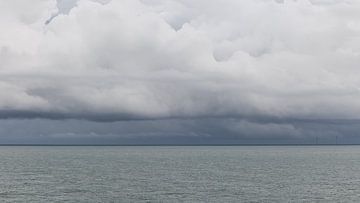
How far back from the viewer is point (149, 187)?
390 ft

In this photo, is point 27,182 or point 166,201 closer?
point 166,201

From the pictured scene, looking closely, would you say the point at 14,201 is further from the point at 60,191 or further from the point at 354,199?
the point at 354,199

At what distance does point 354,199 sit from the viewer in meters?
99.1

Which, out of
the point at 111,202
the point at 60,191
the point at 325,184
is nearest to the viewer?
the point at 111,202

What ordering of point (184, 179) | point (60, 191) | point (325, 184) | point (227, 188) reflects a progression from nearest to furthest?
point (60, 191)
point (227, 188)
point (325, 184)
point (184, 179)

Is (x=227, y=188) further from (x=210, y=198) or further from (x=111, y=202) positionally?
(x=111, y=202)

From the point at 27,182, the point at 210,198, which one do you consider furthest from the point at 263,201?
the point at 27,182

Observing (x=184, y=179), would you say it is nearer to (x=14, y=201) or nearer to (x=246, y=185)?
(x=246, y=185)

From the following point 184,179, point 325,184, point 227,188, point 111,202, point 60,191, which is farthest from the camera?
point 184,179

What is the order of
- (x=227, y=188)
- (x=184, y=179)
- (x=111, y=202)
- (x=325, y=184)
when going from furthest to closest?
(x=184, y=179), (x=325, y=184), (x=227, y=188), (x=111, y=202)

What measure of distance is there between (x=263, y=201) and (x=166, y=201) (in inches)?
806

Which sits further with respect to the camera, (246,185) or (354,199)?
(246,185)

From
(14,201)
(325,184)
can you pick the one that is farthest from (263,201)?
(14,201)

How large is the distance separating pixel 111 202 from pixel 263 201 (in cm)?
3167
